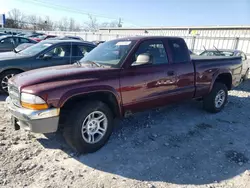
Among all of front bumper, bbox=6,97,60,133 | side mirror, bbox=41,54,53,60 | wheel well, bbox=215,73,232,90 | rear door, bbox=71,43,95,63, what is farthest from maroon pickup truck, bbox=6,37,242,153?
rear door, bbox=71,43,95,63

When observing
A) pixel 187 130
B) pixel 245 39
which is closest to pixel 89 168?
pixel 187 130

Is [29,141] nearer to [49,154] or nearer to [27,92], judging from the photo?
[49,154]

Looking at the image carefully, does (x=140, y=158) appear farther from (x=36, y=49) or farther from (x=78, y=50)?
(x=36, y=49)

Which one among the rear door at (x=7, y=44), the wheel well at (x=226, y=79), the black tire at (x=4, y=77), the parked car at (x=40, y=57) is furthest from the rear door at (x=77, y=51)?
the rear door at (x=7, y=44)

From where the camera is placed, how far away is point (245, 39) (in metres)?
12.9

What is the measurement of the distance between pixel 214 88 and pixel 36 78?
4.12 meters

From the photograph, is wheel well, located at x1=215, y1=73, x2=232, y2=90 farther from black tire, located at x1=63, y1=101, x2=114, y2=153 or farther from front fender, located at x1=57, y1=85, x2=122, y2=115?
black tire, located at x1=63, y1=101, x2=114, y2=153

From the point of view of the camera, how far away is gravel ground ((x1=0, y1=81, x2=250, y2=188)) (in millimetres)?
2793

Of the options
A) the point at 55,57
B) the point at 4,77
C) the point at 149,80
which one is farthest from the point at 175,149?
the point at 4,77

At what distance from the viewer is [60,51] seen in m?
6.88

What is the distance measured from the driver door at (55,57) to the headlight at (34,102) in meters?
3.79

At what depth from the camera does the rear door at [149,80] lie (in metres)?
3.59

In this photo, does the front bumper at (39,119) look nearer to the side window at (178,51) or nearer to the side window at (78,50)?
the side window at (178,51)

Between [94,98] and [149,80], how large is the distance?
3.45 feet
